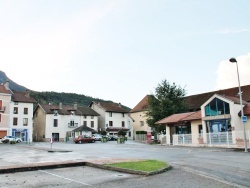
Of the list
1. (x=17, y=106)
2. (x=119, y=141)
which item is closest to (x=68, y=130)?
(x=17, y=106)

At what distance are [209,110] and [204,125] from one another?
186cm

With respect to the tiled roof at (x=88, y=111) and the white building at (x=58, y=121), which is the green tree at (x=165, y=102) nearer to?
the white building at (x=58, y=121)

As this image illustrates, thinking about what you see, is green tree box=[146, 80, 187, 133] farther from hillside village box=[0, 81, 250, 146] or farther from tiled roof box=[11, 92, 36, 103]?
tiled roof box=[11, 92, 36, 103]

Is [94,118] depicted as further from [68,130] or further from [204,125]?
[204,125]

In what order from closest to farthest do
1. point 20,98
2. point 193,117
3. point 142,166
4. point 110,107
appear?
point 142,166 → point 193,117 → point 20,98 → point 110,107

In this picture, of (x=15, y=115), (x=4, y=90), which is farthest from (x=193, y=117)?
(x=4, y=90)

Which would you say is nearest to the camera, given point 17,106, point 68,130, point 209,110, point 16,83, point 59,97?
point 209,110

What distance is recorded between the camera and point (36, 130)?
6969 centimetres

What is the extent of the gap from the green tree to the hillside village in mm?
2027

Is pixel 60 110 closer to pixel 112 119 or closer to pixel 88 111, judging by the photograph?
pixel 88 111

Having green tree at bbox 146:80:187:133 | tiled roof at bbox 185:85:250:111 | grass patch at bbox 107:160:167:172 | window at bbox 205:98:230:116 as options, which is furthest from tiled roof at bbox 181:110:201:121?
grass patch at bbox 107:160:167:172

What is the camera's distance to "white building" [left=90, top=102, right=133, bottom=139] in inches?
2889

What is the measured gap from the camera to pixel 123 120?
252 feet

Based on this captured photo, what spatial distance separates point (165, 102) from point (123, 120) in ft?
107
